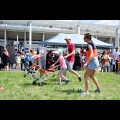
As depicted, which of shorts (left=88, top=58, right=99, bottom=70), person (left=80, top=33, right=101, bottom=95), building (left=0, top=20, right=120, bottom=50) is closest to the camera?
person (left=80, top=33, right=101, bottom=95)

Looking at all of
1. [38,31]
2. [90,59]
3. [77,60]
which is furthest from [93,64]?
[38,31]

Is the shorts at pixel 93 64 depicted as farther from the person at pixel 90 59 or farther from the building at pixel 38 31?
the building at pixel 38 31

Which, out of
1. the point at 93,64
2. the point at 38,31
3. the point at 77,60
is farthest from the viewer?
the point at 38,31

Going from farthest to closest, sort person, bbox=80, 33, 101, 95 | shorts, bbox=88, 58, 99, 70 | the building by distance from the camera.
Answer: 1. the building
2. shorts, bbox=88, 58, 99, 70
3. person, bbox=80, 33, 101, 95

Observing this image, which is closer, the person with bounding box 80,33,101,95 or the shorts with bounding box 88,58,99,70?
the person with bounding box 80,33,101,95

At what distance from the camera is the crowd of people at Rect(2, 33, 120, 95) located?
24.8ft

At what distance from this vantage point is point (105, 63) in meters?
19.3

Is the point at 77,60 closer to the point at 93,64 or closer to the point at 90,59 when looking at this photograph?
the point at 93,64

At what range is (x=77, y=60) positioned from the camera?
20.9m

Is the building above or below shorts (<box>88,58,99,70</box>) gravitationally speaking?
above

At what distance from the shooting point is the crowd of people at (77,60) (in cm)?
756

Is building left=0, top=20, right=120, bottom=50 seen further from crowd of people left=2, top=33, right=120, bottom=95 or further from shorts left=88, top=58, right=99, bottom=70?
shorts left=88, top=58, right=99, bottom=70

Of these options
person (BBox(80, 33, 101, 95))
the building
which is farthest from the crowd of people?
the building
